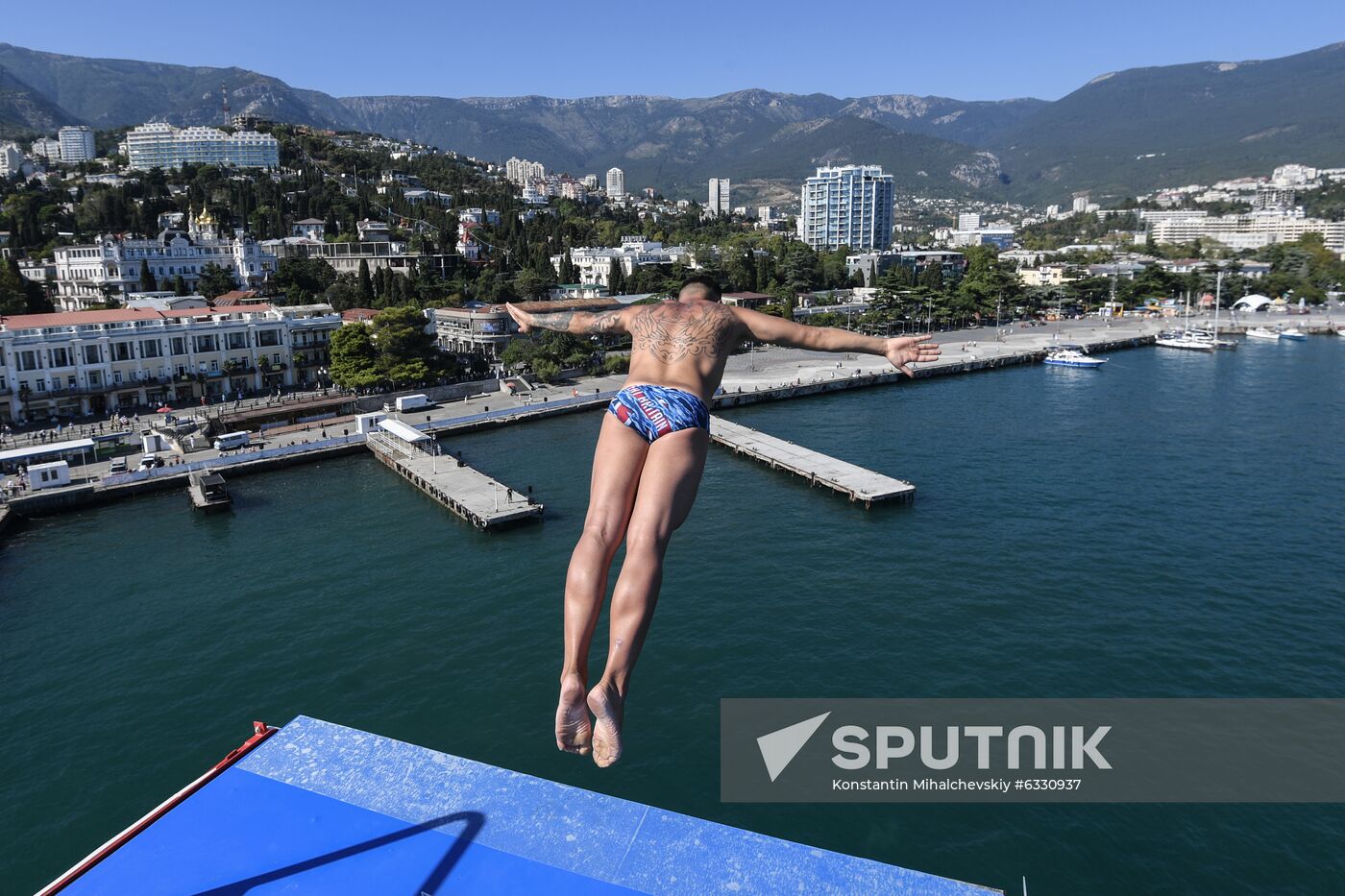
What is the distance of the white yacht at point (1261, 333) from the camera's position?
244 ft

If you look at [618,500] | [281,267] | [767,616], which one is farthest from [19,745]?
[281,267]

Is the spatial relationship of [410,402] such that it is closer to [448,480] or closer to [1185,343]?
[448,480]

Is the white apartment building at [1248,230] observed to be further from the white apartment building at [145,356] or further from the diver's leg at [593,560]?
the diver's leg at [593,560]

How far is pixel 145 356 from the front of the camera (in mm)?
41469

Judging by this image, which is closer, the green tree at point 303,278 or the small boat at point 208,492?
the small boat at point 208,492

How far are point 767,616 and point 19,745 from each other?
15406 millimetres

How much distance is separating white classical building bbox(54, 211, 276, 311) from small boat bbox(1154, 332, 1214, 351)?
75.8 metres

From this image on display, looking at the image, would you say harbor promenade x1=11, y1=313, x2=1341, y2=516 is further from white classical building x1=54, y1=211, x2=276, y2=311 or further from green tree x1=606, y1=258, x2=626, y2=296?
white classical building x1=54, y1=211, x2=276, y2=311

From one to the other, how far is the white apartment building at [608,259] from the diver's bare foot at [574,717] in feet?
241

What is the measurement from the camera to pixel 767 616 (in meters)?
20.1

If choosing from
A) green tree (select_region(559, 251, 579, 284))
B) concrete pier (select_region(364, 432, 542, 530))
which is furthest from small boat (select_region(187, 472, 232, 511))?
green tree (select_region(559, 251, 579, 284))

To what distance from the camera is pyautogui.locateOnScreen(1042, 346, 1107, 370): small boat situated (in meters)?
60.3

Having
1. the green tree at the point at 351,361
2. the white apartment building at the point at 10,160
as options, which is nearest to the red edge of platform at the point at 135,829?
the green tree at the point at 351,361

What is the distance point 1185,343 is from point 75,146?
611 ft
